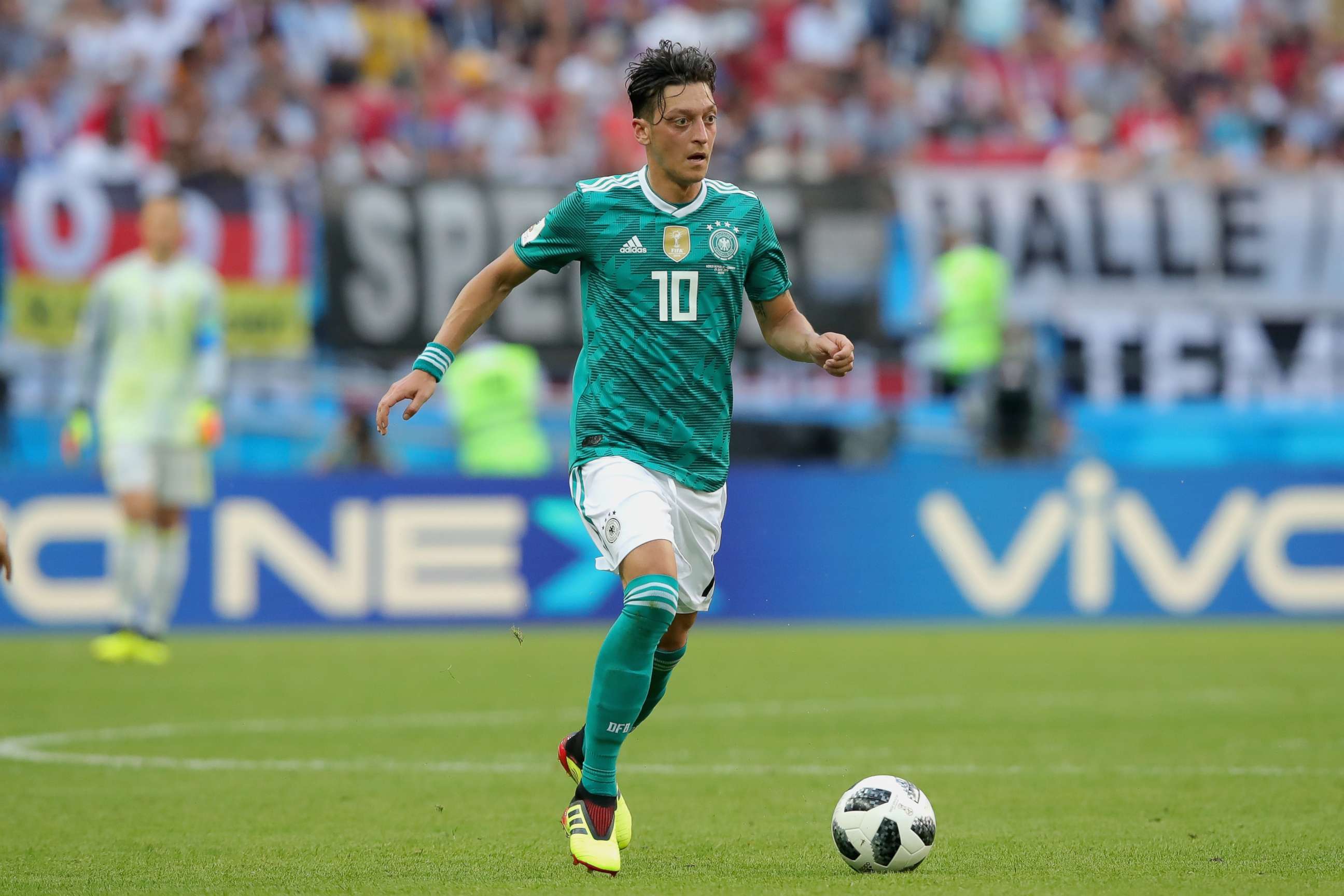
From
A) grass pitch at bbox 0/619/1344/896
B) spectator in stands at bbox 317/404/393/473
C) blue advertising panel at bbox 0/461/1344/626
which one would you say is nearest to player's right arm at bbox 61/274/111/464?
grass pitch at bbox 0/619/1344/896

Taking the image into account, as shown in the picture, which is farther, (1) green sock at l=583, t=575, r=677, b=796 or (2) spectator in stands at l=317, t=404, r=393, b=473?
(2) spectator in stands at l=317, t=404, r=393, b=473

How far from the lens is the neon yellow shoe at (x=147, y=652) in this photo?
11.8 metres

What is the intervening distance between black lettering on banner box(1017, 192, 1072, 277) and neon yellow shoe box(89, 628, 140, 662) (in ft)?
25.9

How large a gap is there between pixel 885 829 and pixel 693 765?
249 cm

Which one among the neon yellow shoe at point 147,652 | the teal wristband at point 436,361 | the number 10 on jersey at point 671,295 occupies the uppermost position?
the number 10 on jersey at point 671,295

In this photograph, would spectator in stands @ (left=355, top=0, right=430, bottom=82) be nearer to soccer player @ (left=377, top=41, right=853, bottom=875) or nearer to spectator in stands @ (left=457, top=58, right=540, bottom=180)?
spectator in stands @ (left=457, top=58, right=540, bottom=180)

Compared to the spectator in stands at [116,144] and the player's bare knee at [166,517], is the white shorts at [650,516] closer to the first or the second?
the player's bare knee at [166,517]

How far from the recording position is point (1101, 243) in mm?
16328

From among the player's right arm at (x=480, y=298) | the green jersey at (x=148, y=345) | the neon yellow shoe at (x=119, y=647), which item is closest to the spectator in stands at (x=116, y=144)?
the green jersey at (x=148, y=345)

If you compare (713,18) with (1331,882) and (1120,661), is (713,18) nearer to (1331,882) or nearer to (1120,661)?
(1120,661)

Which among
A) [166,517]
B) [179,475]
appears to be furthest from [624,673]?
[166,517]

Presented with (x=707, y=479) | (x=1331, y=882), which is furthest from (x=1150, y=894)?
(x=707, y=479)

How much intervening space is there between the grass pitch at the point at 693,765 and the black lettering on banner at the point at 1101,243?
13.9ft

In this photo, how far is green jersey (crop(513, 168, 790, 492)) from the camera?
5738mm
